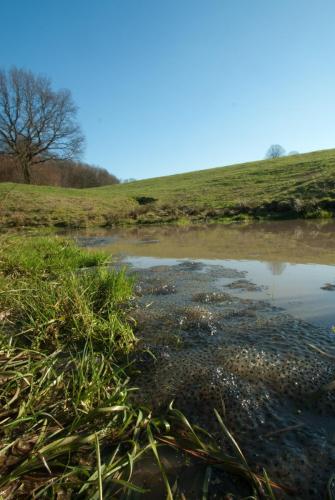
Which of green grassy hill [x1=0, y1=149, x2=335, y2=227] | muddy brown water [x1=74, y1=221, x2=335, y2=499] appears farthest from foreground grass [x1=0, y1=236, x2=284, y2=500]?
green grassy hill [x1=0, y1=149, x2=335, y2=227]

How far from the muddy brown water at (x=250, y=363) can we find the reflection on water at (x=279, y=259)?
0.03 meters

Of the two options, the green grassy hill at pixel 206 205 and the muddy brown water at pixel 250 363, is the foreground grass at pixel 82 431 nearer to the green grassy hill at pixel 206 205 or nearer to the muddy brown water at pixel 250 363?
the muddy brown water at pixel 250 363

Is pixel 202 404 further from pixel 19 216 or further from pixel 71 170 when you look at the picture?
pixel 71 170

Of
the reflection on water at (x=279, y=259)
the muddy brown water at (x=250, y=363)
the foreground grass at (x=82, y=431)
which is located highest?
the foreground grass at (x=82, y=431)

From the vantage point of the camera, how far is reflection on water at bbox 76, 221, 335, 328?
350 centimetres

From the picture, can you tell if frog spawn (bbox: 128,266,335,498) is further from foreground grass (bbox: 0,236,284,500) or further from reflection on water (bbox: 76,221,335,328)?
reflection on water (bbox: 76,221,335,328)

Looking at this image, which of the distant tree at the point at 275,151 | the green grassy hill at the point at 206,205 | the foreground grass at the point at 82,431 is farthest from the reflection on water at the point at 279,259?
the distant tree at the point at 275,151

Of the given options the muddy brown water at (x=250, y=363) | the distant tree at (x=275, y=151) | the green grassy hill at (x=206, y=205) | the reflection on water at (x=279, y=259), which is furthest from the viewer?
the distant tree at (x=275, y=151)

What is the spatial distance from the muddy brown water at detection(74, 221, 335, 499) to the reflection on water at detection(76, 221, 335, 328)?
0.03 m

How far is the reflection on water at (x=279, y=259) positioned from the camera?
350 cm

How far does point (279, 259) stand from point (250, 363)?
4.03 meters

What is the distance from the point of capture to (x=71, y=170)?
49.1m

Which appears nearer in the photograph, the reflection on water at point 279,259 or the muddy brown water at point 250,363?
the muddy brown water at point 250,363

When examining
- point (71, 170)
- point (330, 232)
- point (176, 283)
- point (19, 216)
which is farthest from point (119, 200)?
point (71, 170)
